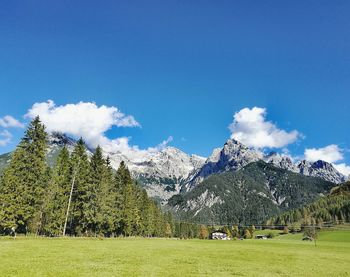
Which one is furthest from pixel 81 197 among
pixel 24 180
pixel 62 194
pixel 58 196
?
pixel 24 180

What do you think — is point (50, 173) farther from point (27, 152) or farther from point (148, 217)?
point (148, 217)

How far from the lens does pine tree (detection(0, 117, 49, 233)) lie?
54.6 meters

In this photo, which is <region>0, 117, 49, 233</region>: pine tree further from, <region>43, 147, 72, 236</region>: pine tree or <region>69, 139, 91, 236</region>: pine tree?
<region>69, 139, 91, 236</region>: pine tree

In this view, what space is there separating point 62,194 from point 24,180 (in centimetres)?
1264

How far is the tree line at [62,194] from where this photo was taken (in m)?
55.9

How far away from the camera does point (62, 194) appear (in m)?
68.4

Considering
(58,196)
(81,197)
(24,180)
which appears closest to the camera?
Answer: (24,180)

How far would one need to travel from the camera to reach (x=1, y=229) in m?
57.9

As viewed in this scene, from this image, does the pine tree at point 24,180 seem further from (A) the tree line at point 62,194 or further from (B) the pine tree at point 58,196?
(B) the pine tree at point 58,196

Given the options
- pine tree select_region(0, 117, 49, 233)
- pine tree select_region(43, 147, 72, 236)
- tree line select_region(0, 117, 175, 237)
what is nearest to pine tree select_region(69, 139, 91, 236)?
tree line select_region(0, 117, 175, 237)

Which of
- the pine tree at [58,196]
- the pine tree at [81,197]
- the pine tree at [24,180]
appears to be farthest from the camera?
the pine tree at [81,197]

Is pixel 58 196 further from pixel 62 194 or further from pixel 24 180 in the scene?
pixel 24 180

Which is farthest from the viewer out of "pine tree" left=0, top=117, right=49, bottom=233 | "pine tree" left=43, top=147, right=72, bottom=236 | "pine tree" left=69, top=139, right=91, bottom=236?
"pine tree" left=69, top=139, right=91, bottom=236

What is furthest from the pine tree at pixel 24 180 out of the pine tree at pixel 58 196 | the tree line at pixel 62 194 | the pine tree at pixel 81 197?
the pine tree at pixel 81 197
